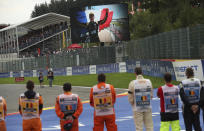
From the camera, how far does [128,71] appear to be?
42.5 metres

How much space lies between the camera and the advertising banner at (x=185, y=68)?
842 inches

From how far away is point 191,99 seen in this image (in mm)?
9500

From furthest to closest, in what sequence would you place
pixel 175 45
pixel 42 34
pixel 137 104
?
pixel 42 34 < pixel 175 45 < pixel 137 104

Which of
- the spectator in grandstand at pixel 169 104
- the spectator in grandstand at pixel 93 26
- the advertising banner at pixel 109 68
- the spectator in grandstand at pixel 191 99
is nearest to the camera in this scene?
the spectator in grandstand at pixel 191 99

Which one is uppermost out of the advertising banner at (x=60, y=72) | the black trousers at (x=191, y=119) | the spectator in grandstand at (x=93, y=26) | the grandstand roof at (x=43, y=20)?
the grandstand roof at (x=43, y=20)

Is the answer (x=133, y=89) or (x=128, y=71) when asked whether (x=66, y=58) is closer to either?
(x=128, y=71)

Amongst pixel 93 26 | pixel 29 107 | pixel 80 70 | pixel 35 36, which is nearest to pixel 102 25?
pixel 93 26

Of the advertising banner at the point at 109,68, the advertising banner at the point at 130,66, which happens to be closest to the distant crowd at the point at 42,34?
the advertising banner at the point at 109,68

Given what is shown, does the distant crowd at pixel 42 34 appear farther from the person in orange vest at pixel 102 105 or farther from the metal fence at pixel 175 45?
the person in orange vest at pixel 102 105

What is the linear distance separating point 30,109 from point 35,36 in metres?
70.7

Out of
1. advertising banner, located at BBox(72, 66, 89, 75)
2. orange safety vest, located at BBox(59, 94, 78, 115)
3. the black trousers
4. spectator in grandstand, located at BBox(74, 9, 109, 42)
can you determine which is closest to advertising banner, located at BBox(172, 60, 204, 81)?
the black trousers

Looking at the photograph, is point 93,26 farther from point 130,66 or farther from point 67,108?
point 67,108

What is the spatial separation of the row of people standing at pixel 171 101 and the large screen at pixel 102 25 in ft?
138

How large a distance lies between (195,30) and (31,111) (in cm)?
1542
